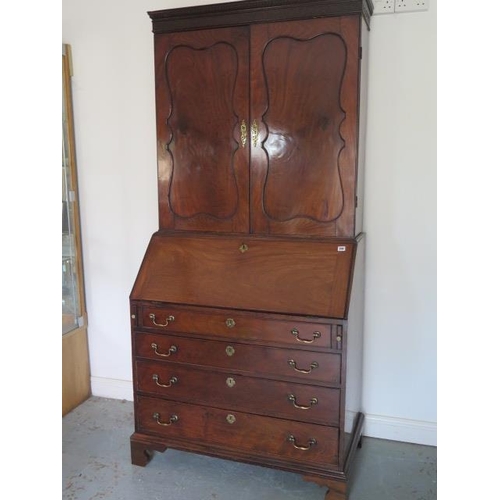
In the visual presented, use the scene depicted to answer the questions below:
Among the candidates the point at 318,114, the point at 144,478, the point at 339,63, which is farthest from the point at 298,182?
the point at 144,478

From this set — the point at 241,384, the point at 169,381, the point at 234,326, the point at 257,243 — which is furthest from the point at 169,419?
the point at 257,243

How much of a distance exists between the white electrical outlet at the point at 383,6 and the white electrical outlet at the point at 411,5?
0.02m

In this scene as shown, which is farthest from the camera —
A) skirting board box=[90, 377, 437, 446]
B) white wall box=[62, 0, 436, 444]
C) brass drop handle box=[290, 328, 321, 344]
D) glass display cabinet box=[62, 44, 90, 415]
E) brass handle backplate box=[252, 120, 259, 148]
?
glass display cabinet box=[62, 44, 90, 415]

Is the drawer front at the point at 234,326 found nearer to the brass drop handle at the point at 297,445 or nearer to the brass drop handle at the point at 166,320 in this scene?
the brass drop handle at the point at 166,320

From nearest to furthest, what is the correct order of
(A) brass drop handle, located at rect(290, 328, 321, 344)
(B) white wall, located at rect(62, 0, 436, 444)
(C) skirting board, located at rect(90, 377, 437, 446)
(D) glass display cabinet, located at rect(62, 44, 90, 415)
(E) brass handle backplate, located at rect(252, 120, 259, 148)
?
(A) brass drop handle, located at rect(290, 328, 321, 344)
(E) brass handle backplate, located at rect(252, 120, 259, 148)
(B) white wall, located at rect(62, 0, 436, 444)
(C) skirting board, located at rect(90, 377, 437, 446)
(D) glass display cabinet, located at rect(62, 44, 90, 415)

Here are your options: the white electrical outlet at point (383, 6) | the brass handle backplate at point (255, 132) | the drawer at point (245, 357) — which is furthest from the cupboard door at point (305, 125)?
the drawer at point (245, 357)

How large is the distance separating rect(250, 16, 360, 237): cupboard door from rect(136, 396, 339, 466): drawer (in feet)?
2.67

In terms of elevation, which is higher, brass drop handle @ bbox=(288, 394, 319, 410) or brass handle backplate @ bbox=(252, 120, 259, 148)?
brass handle backplate @ bbox=(252, 120, 259, 148)

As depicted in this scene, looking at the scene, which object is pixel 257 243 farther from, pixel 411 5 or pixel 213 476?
pixel 411 5

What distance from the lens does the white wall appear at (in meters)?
2.21

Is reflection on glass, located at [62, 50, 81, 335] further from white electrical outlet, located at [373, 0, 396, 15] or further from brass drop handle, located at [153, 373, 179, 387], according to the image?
white electrical outlet, located at [373, 0, 396, 15]


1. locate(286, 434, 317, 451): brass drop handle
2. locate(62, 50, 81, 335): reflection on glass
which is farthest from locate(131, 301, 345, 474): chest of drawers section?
locate(62, 50, 81, 335): reflection on glass

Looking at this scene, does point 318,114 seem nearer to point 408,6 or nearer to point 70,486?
point 408,6
